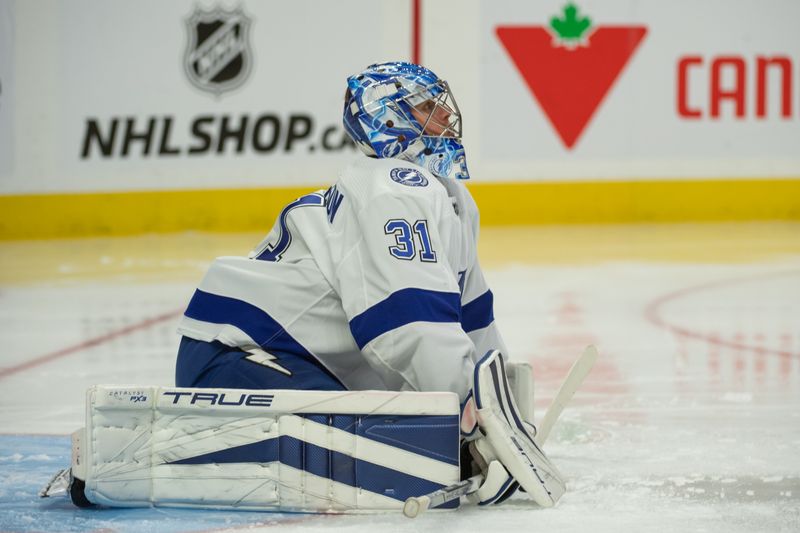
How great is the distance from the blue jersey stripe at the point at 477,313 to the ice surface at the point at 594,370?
0.35 meters

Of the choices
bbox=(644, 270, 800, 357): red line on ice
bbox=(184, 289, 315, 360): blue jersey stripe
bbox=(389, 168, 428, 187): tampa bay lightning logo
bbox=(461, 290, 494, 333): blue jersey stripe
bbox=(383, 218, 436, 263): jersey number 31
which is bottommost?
bbox=(644, 270, 800, 357): red line on ice

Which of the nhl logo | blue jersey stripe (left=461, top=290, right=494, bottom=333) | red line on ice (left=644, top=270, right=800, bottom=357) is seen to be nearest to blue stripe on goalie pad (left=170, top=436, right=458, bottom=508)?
blue jersey stripe (left=461, top=290, right=494, bottom=333)

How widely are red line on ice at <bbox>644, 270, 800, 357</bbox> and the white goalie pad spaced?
2.23 meters

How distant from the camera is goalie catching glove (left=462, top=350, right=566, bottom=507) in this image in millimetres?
2396

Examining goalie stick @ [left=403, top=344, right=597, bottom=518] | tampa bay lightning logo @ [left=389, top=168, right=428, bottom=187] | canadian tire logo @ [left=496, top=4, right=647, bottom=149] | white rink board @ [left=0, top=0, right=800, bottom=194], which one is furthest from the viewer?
canadian tire logo @ [left=496, top=4, right=647, bottom=149]

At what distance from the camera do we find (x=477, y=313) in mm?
2854

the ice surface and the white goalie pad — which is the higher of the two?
the white goalie pad

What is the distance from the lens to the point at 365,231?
98.0 inches

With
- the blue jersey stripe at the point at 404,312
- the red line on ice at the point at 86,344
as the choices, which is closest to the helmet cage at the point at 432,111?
the blue jersey stripe at the point at 404,312

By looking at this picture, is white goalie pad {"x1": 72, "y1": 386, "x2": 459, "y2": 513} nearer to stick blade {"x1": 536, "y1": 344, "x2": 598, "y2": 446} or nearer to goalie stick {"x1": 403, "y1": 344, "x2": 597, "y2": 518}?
goalie stick {"x1": 403, "y1": 344, "x2": 597, "y2": 518}

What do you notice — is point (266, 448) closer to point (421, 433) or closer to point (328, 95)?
point (421, 433)

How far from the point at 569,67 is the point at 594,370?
470 cm

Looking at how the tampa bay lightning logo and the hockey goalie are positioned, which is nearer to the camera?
the hockey goalie

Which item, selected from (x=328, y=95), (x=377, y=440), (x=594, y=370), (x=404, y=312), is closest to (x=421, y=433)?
(x=377, y=440)
